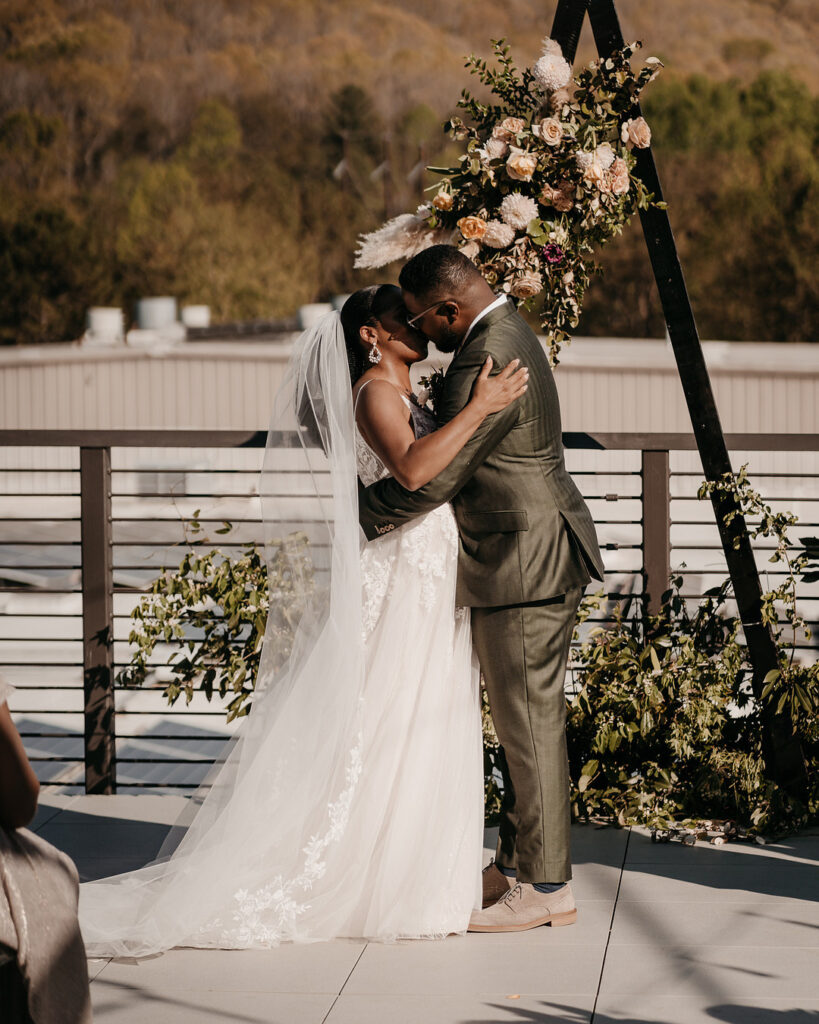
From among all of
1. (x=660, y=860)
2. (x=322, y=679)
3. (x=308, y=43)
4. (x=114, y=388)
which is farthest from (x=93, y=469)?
(x=308, y=43)

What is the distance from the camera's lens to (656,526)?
4992mm

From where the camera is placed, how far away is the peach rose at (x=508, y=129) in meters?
4.45

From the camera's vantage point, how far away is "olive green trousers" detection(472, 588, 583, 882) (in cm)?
382

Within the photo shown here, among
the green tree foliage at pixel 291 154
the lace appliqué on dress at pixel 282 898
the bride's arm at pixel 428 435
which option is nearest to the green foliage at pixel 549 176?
the bride's arm at pixel 428 435

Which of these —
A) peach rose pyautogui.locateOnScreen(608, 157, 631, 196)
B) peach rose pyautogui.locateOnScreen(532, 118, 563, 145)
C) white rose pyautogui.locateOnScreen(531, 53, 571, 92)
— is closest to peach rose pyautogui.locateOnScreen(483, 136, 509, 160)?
peach rose pyautogui.locateOnScreen(532, 118, 563, 145)

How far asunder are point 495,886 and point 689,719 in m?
1.12

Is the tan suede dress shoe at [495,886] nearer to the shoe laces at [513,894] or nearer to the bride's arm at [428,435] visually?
the shoe laces at [513,894]

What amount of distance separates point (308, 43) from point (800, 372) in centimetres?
3507

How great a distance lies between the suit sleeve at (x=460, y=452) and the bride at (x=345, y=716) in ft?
0.14

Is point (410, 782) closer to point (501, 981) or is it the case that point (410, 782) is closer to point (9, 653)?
point (501, 981)

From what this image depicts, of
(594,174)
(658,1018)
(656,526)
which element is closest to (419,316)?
(594,174)

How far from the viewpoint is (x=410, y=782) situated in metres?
3.77

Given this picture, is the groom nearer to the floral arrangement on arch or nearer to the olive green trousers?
the olive green trousers

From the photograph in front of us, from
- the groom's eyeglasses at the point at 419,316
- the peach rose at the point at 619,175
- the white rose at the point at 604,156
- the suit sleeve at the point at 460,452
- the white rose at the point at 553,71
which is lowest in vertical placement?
the suit sleeve at the point at 460,452
